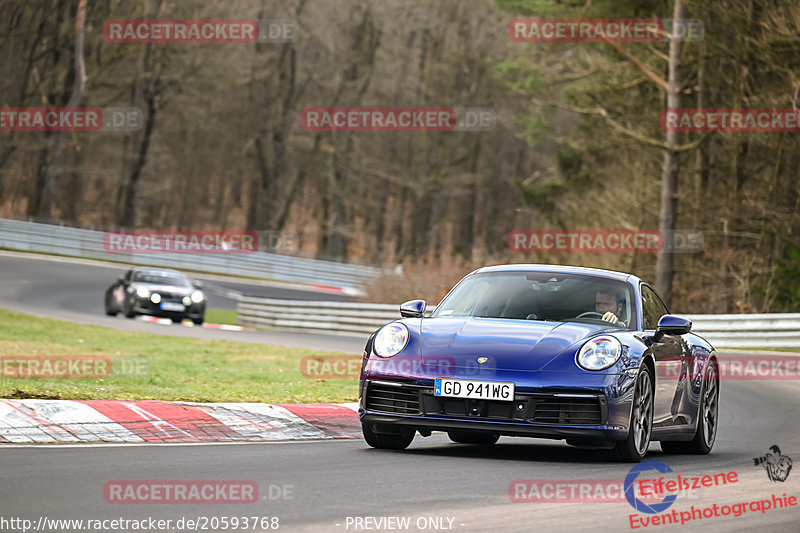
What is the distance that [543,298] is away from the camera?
9922 millimetres

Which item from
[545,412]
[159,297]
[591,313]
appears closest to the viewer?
[545,412]

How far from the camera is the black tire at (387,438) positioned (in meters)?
9.24

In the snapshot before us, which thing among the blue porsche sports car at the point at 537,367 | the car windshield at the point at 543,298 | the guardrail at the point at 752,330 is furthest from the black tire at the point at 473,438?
the guardrail at the point at 752,330

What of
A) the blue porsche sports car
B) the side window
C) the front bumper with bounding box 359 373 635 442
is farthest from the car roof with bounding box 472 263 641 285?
the front bumper with bounding box 359 373 635 442

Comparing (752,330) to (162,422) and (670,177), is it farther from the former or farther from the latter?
(162,422)

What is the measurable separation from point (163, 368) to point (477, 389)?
28.6 ft

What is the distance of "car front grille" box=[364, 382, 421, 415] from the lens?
8.87m

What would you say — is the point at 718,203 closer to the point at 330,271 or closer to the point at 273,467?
the point at 330,271

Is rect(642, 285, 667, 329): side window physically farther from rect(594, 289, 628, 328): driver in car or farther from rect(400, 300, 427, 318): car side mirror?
rect(400, 300, 427, 318): car side mirror

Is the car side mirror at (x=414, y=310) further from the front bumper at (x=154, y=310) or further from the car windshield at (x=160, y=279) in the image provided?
the car windshield at (x=160, y=279)

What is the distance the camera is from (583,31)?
37.8 m

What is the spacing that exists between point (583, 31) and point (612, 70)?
1.62m

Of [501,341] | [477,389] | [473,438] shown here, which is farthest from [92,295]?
[477,389]

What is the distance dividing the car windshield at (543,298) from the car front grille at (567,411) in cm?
A: 113
